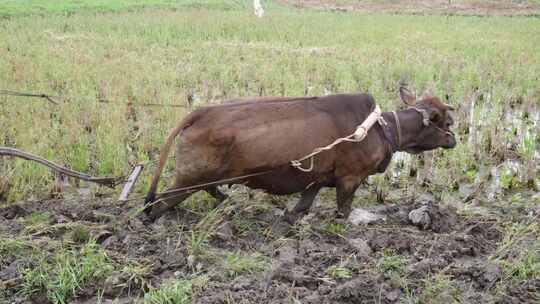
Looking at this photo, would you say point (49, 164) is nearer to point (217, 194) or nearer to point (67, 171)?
point (67, 171)

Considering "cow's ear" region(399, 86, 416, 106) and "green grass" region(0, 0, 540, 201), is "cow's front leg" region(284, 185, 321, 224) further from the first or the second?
"green grass" region(0, 0, 540, 201)

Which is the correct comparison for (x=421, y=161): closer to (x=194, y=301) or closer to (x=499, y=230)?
(x=499, y=230)

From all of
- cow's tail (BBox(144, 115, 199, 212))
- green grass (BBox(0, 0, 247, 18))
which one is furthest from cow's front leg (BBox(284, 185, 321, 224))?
green grass (BBox(0, 0, 247, 18))

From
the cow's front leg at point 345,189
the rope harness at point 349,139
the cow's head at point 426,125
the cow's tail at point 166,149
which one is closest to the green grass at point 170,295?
the cow's tail at point 166,149

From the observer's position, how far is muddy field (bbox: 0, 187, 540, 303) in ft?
11.9

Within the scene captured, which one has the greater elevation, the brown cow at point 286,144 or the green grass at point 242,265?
the brown cow at point 286,144

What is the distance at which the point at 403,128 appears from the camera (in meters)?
5.04

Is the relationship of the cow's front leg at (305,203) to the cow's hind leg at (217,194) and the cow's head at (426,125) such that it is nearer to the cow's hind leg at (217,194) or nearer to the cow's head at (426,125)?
the cow's hind leg at (217,194)

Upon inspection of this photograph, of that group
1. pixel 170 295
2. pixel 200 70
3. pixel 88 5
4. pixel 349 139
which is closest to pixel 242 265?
pixel 170 295

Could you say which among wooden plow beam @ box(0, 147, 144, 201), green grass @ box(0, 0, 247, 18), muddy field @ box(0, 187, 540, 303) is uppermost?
wooden plow beam @ box(0, 147, 144, 201)

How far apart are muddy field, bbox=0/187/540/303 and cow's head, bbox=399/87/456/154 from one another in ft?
1.78

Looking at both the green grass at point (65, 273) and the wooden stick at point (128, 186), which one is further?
the wooden stick at point (128, 186)

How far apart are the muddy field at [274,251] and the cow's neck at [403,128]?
0.59 meters

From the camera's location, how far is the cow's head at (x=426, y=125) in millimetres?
5090
